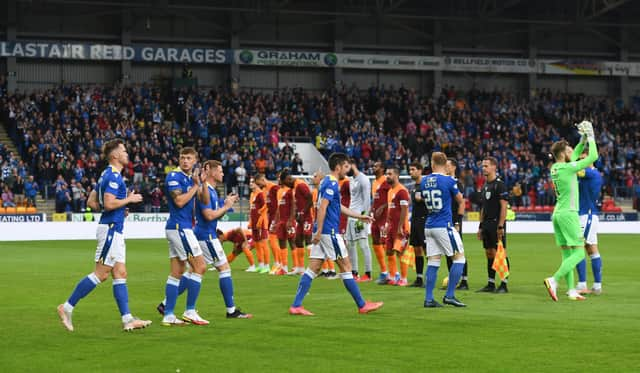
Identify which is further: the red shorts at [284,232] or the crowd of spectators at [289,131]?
the crowd of spectators at [289,131]

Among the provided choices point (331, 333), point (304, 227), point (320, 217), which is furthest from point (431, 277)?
point (304, 227)

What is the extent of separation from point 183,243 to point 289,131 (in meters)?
39.4

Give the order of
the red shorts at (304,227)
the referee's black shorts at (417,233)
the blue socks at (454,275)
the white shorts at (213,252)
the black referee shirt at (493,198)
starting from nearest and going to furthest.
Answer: the white shorts at (213,252) < the blue socks at (454,275) < the black referee shirt at (493,198) < the referee's black shorts at (417,233) < the red shorts at (304,227)

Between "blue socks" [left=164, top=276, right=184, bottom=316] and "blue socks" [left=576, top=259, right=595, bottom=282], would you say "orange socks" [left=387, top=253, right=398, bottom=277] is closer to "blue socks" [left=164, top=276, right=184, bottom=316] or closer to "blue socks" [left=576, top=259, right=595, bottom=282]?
"blue socks" [left=576, top=259, right=595, bottom=282]

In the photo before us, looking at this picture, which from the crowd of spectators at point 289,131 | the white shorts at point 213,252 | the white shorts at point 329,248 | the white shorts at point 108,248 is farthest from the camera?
the crowd of spectators at point 289,131

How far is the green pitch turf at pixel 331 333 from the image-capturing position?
982 centimetres

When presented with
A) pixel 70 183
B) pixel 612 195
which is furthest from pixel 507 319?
pixel 612 195

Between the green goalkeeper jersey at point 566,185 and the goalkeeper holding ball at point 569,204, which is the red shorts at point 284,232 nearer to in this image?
the goalkeeper holding ball at point 569,204

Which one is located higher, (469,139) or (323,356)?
(469,139)

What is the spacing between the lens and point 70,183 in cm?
4038

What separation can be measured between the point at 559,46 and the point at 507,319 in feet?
182

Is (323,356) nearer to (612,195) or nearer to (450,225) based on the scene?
(450,225)

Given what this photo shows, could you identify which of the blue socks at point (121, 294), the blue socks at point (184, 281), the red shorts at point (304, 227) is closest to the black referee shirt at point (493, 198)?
the red shorts at point (304, 227)

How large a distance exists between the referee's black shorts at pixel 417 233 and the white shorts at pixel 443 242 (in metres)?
3.30
